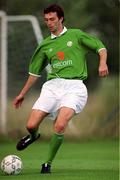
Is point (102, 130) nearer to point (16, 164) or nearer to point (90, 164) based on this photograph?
point (90, 164)

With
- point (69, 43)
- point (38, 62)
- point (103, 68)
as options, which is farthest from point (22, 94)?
point (103, 68)

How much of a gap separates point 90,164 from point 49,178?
10.4 feet

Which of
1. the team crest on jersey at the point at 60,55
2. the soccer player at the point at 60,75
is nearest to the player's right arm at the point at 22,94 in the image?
the soccer player at the point at 60,75

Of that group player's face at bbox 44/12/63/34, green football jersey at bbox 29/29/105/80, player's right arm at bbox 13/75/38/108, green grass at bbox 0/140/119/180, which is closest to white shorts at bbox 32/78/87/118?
green football jersey at bbox 29/29/105/80

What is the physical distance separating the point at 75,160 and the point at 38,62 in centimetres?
326

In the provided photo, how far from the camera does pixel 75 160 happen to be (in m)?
15.5

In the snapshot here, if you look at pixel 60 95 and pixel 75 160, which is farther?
pixel 75 160

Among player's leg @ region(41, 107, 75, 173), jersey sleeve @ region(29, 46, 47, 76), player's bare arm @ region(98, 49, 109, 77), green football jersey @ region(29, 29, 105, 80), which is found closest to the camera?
player's bare arm @ region(98, 49, 109, 77)

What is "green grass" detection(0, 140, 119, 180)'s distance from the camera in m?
11.8

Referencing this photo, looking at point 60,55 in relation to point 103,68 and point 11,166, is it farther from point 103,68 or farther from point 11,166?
point 11,166

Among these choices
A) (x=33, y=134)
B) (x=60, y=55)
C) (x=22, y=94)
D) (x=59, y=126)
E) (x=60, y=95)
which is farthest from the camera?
(x=22, y=94)

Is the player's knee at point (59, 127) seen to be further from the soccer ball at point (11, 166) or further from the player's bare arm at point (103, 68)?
the player's bare arm at point (103, 68)

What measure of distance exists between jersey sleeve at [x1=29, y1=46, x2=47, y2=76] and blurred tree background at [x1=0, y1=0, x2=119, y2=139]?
9120 mm

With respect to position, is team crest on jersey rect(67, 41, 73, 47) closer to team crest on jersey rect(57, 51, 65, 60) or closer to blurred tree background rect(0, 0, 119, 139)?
team crest on jersey rect(57, 51, 65, 60)
